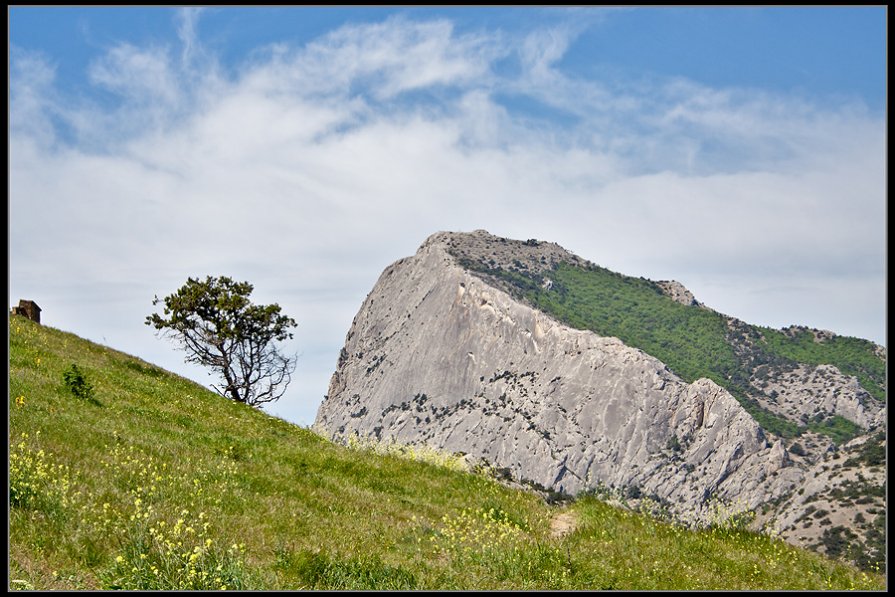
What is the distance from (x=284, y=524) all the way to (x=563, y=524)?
7909 mm

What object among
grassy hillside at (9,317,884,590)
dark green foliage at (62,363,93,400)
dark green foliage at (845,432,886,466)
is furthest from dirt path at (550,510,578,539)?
dark green foliage at (845,432,886,466)

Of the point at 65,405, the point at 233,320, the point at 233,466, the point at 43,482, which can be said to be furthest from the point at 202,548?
the point at 233,320

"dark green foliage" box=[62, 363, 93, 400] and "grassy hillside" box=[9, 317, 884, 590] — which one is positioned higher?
"dark green foliage" box=[62, 363, 93, 400]

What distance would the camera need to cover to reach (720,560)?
49.1 feet

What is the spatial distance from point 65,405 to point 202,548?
13093 millimetres

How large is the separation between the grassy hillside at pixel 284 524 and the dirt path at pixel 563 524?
0.13m

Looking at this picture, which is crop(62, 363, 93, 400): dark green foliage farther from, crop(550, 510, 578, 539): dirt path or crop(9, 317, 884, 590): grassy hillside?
crop(550, 510, 578, 539): dirt path

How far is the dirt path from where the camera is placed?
16250mm

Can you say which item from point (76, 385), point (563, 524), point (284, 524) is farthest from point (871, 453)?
point (284, 524)

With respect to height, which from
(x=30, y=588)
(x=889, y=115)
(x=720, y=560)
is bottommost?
(x=30, y=588)

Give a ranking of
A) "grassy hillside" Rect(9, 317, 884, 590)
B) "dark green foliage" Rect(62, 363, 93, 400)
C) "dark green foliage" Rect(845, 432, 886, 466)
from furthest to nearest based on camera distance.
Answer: "dark green foliage" Rect(845, 432, 886, 466)
"dark green foliage" Rect(62, 363, 93, 400)
"grassy hillside" Rect(9, 317, 884, 590)

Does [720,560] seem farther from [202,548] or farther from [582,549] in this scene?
[202,548]

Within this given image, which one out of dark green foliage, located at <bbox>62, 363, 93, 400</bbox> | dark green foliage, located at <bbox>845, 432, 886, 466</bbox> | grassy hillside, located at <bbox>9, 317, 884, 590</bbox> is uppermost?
dark green foliage, located at <bbox>845, 432, 886, 466</bbox>

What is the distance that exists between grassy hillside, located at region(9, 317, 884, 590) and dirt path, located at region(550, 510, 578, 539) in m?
0.13
